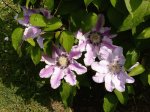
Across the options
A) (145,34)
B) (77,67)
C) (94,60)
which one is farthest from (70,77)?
(145,34)

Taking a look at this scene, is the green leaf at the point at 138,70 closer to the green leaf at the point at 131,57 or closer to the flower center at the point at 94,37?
the green leaf at the point at 131,57

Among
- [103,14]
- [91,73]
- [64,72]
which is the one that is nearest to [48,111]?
[91,73]

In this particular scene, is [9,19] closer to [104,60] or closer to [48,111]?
[48,111]

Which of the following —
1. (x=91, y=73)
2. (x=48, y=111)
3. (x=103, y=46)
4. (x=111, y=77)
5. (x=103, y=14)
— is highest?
(x=103, y=14)

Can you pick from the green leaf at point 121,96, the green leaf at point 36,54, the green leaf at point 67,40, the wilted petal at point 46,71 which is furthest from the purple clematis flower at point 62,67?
the green leaf at point 121,96

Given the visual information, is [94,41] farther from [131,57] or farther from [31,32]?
[31,32]

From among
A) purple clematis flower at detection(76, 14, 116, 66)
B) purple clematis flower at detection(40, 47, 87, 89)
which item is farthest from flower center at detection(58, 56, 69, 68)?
purple clematis flower at detection(76, 14, 116, 66)

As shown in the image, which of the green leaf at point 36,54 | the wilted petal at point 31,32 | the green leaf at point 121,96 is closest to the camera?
the wilted petal at point 31,32
